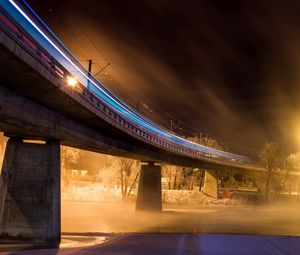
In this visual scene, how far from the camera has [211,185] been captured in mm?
90438

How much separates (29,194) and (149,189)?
3457 cm

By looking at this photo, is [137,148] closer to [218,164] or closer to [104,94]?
[104,94]

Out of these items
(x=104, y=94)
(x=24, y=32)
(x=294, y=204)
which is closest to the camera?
(x=24, y=32)

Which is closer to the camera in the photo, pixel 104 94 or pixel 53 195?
pixel 53 195

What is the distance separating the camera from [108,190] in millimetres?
82812

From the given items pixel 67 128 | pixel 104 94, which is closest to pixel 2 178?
pixel 67 128

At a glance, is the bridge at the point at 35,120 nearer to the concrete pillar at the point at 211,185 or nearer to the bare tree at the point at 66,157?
the bare tree at the point at 66,157

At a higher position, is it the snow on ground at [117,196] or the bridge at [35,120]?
the bridge at [35,120]

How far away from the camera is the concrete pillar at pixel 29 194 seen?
2203 centimetres

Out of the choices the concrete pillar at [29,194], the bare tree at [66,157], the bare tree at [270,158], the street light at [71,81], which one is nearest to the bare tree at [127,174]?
the bare tree at [66,157]

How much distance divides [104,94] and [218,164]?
47411 millimetres

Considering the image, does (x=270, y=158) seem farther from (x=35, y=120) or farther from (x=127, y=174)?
Answer: (x=35, y=120)

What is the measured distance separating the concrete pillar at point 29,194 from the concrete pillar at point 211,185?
69637mm

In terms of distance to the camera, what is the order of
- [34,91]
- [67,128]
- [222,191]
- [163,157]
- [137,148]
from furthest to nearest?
Result: 1. [222,191]
2. [163,157]
3. [137,148]
4. [67,128]
5. [34,91]
